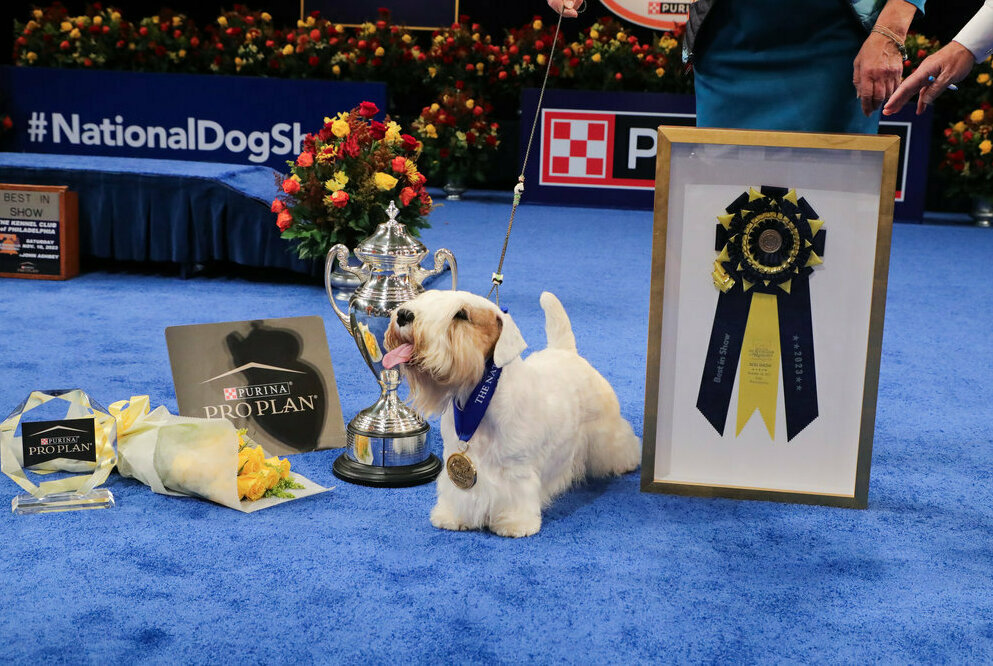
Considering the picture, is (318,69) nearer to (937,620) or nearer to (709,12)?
(709,12)

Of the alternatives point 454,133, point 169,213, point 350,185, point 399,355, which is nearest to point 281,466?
point 399,355

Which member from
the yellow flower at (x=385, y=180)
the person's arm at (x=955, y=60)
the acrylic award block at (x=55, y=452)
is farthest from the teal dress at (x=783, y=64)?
the yellow flower at (x=385, y=180)

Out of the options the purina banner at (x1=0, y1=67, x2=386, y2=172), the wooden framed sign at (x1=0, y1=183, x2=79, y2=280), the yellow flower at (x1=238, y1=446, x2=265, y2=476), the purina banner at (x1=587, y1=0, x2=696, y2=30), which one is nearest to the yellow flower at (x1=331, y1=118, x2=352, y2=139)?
the wooden framed sign at (x1=0, y1=183, x2=79, y2=280)

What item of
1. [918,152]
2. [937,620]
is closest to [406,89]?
[918,152]

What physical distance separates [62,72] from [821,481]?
684 centimetres

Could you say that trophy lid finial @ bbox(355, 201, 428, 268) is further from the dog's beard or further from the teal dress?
the teal dress

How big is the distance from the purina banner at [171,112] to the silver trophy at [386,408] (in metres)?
5.03

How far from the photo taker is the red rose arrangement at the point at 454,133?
789 centimetres

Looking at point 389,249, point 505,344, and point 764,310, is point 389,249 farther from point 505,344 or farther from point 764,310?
point 764,310

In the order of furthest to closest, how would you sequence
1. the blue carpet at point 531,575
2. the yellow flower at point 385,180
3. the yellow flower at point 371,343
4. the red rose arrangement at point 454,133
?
the red rose arrangement at point 454,133 < the yellow flower at point 385,180 < the yellow flower at point 371,343 < the blue carpet at point 531,575

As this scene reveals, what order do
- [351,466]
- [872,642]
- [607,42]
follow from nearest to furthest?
[872,642] < [351,466] < [607,42]

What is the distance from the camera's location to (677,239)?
2318 mm

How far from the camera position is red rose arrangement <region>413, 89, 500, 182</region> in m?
7.89

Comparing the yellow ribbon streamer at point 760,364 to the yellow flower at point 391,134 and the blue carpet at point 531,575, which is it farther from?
the yellow flower at point 391,134
